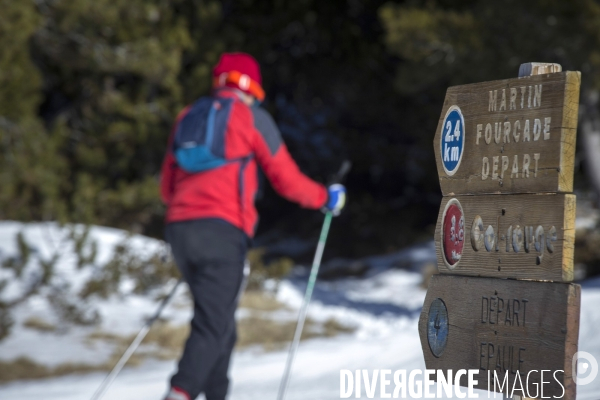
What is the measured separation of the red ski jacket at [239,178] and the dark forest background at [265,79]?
12.2 feet

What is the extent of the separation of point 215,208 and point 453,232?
3.83 feet

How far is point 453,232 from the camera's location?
2.66 meters

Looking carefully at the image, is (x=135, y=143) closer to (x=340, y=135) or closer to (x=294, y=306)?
(x=294, y=306)

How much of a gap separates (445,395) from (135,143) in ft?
19.2

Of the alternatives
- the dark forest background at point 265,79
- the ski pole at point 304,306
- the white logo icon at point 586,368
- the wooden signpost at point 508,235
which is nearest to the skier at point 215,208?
the ski pole at point 304,306

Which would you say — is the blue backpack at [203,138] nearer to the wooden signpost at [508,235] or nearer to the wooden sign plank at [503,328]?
the wooden signpost at [508,235]

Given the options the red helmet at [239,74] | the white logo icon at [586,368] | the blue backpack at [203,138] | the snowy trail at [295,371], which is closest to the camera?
the blue backpack at [203,138]

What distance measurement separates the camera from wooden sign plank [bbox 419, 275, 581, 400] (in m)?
2.13

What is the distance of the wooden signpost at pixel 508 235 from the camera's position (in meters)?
2.19

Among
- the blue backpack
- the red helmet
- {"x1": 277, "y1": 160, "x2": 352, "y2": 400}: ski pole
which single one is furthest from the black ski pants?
the red helmet

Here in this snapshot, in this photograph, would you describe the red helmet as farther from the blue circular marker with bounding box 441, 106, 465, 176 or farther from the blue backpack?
the blue circular marker with bounding box 441, 106, 465, 176

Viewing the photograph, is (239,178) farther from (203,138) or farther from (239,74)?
(239,74)

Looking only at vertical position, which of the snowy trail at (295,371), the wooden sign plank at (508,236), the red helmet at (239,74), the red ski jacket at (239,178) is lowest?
the snowy trail at (295,371)

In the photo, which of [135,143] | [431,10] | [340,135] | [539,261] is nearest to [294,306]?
[135,143]
